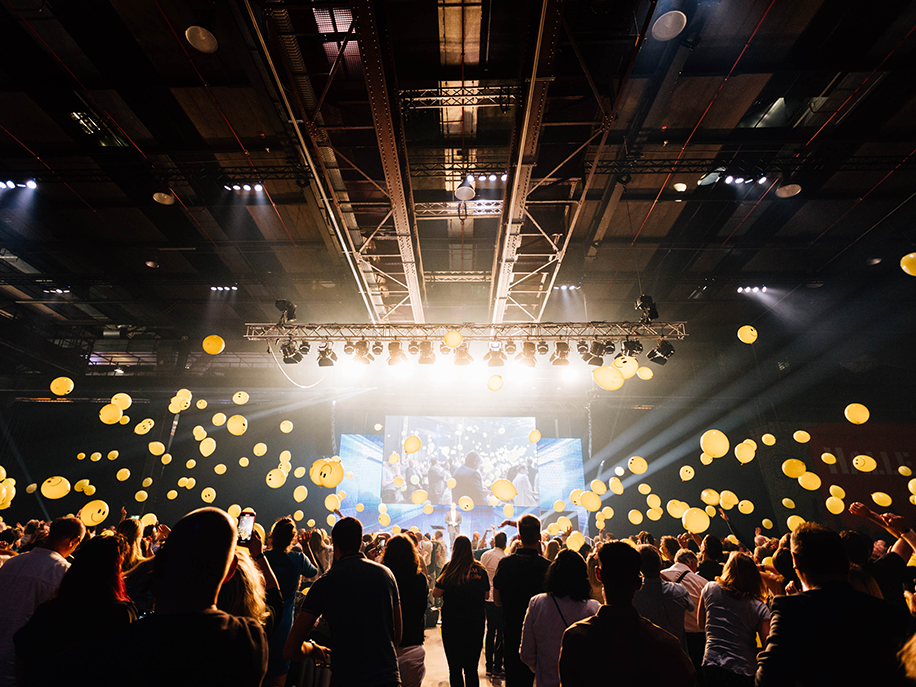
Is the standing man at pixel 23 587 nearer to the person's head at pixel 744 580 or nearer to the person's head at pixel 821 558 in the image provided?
the person's head at pixel 821 558

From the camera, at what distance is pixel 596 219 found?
7059mm

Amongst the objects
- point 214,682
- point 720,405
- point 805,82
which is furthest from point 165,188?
point 720,405

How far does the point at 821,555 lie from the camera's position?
160cm

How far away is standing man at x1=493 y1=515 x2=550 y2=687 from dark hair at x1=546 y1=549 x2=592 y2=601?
0.62 meters

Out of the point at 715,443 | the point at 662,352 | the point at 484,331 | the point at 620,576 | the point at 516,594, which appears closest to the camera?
the point at 620,576

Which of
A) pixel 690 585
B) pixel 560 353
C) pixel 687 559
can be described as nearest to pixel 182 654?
pixel 690 585

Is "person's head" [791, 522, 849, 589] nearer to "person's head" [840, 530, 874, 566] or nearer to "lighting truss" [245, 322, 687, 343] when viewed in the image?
"person's head" [840, 530, 874, 566]

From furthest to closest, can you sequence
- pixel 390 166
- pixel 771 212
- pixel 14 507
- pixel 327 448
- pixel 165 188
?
pixel 327 448 → pixel 14 507 → pixel 771 212 → pixel 165 188 → pixel 390 166

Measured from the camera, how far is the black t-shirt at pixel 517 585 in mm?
2865

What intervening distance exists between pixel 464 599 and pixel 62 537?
268cm

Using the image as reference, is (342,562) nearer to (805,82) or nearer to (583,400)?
(805,82)

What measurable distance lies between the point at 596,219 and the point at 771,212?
2.95m

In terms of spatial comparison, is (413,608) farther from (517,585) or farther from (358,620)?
(358,620)

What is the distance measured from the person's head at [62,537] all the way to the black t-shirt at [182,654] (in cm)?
220
